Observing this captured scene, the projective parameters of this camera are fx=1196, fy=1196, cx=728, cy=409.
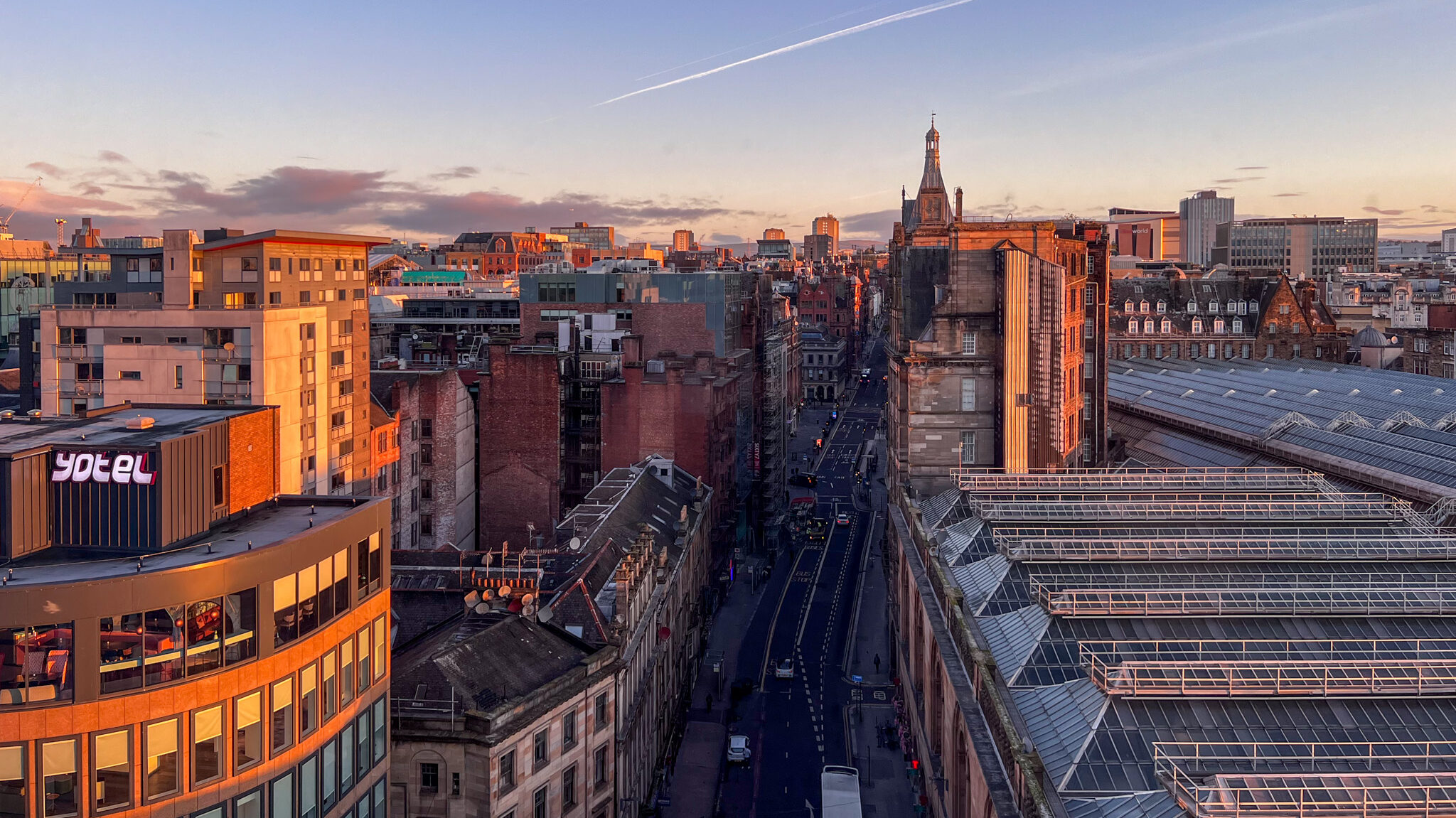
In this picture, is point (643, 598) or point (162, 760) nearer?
point (162, 760)

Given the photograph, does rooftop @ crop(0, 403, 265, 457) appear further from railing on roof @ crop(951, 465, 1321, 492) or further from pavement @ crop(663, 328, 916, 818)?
railing on roof @ crop(951, 465, 1321, 492)

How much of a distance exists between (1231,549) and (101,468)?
44395 mm

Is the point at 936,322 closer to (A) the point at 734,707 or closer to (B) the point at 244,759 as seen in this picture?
(A) the point at 734,707

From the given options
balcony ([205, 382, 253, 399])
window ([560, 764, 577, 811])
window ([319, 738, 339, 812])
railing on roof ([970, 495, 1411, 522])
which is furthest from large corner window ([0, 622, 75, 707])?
balcony ([205, 382, 253, 399])

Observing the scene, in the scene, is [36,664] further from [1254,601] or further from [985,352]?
[985,352]

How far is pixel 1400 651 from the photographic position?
131ft

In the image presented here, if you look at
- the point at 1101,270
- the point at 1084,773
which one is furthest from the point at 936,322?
the point at 1084,773

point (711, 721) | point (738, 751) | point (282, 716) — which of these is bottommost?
point (711, 721)

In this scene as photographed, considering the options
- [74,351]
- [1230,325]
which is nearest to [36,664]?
[74,351]

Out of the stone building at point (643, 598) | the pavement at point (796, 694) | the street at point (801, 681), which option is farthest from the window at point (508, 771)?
the street at point (801, 681)

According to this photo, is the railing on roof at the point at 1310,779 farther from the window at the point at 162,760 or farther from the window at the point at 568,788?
the window at the point at 568,788

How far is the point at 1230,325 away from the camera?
159 metres

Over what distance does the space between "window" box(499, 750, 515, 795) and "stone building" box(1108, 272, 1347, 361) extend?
120003mm

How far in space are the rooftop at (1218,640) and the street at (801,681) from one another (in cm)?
2018
